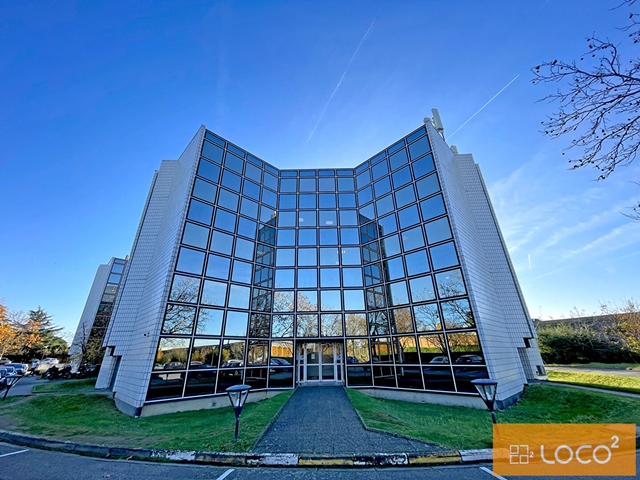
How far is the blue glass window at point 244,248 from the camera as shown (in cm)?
1726

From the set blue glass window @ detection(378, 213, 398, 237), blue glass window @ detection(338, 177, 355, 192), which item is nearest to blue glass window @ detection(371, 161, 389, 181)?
blue glass window @ detection(338, 177, 355, 192)

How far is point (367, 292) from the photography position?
18.2m

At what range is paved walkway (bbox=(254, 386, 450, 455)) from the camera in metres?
5.60

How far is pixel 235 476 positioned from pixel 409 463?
3244 millimetres

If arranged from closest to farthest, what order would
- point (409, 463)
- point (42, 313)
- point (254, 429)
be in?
point (409, 463)
point (254, 429)
point (42, 313)

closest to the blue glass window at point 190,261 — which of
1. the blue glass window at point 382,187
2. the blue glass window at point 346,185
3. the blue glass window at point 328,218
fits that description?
the blue glass window at point 328,218

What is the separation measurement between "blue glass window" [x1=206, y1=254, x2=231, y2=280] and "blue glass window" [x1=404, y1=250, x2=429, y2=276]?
11157 millimetres

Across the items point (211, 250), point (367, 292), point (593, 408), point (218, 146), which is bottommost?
point (593, 408)

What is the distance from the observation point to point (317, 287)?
18656 millimetres

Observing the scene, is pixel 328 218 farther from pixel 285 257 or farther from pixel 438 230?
pixel 438 230

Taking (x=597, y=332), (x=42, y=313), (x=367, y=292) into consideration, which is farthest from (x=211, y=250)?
(x=42, y=313)

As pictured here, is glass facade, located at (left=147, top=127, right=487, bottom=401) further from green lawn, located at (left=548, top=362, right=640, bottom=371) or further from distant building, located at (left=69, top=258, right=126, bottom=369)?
distant building, located at (left=69, top=258, right=126, bottom=369)

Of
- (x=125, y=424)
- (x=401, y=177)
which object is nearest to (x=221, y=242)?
(x=125, y=424)

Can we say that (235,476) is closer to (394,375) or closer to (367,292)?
(394,375)
